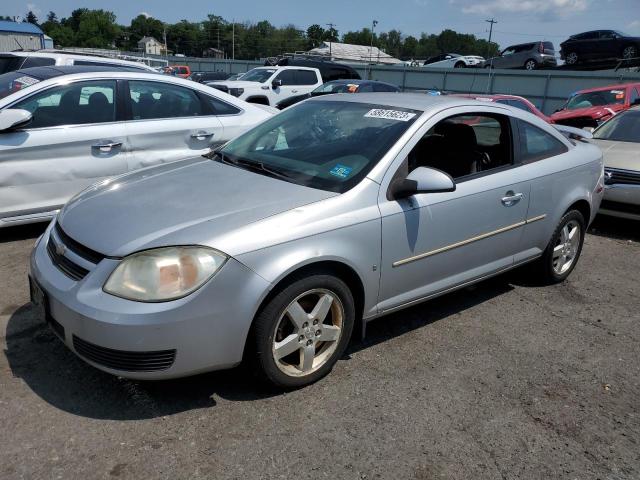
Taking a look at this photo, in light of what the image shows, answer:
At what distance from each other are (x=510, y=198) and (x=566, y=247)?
1.20 metres

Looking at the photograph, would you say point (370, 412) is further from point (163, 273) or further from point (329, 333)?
point (163, 273)

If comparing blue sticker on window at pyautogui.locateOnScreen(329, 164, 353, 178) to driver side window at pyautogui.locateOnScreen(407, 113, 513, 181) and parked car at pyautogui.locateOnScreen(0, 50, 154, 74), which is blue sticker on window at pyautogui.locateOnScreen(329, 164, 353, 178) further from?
parked car at pyautogui.locateOnScreen(0, 50, 154, 74)

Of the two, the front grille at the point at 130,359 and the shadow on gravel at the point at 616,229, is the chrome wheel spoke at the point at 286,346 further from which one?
the shadow on gravel at the point at 616,229

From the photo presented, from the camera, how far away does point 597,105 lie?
13.5 meters

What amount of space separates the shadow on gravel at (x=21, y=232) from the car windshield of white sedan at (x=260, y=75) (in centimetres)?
1260

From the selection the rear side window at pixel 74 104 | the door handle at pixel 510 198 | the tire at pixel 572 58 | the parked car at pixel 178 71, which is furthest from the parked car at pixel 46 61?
the tire at pixel 572 58

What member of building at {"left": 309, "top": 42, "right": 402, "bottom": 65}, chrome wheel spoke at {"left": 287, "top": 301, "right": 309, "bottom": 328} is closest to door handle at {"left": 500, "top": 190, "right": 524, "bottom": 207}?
chrome wheel spoke at {"left": 287, "top": 301, "right": 309, "bottom": 328}

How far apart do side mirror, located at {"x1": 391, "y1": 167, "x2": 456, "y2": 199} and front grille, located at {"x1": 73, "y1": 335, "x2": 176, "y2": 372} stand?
1.55 meters

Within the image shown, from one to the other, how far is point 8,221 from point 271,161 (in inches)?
110

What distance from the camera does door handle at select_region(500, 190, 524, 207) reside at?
156 inches

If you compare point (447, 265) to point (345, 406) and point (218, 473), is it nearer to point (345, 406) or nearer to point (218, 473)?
point (345, 406)

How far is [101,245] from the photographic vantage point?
278 cm

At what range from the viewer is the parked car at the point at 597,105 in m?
12.8

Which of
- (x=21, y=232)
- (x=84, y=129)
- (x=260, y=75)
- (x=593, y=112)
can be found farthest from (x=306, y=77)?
(x=21, y=232)
